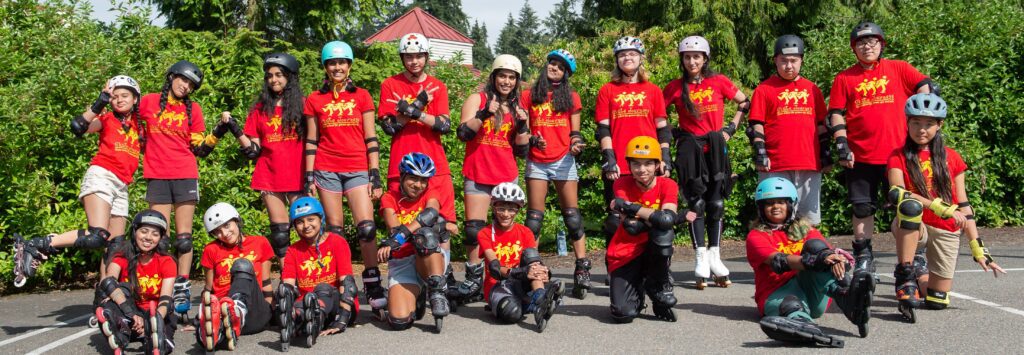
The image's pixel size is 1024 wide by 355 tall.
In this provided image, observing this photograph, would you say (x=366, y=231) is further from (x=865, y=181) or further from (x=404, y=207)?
(x=865, y=181)

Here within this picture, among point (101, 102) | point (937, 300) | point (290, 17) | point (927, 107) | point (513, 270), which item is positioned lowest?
point (937, 300)

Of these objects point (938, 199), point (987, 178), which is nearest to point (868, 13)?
point (987, 178)

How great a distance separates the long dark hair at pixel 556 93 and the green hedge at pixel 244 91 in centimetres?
337

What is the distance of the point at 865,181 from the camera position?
22.3ft

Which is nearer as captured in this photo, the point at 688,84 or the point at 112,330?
the point at 112,330

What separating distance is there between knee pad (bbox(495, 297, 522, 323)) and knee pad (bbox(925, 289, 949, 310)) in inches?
109

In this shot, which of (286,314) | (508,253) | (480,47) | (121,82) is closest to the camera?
(286,314)

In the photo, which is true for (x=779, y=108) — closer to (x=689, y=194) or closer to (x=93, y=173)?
(x=689, y=194)

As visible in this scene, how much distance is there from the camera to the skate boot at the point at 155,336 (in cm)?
519

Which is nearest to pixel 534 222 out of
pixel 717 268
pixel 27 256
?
pixel 717 268

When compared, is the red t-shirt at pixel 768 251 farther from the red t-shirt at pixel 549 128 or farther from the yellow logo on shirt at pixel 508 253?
the red t-shirt at pixel 549 128

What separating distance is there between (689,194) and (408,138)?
2.27 metres

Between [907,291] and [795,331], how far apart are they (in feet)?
3.74

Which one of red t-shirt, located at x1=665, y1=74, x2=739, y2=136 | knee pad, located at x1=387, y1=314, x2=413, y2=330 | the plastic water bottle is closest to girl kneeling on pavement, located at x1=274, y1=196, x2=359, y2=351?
knee pad, located at x1=387, y1=314, x2=413, y2=330
